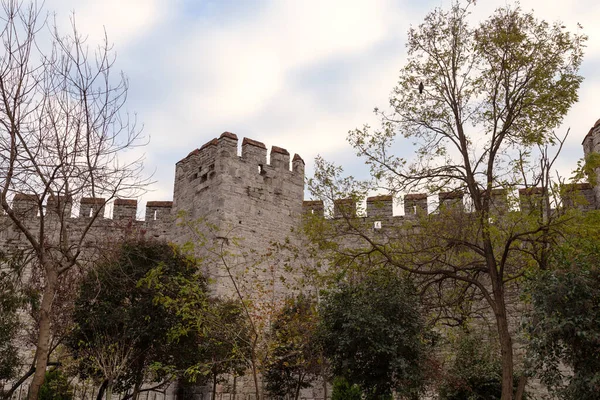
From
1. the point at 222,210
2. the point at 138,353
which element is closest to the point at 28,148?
the point at 138,353

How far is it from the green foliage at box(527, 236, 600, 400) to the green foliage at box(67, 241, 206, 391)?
700cm

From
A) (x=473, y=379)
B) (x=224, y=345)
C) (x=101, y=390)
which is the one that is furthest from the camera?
(x=473, y=379)

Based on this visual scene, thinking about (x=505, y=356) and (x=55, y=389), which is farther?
(x=55, y=389)

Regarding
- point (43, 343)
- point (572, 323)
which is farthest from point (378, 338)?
point (43, 343)

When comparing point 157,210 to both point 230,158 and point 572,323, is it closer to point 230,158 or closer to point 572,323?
point 230,158

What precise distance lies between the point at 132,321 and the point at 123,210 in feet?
21.4

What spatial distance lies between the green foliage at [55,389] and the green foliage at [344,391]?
6924mm

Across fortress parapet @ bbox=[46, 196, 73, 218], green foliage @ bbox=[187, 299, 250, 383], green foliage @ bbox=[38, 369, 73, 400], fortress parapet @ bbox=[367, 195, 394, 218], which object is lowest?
green foliage @ bbox=[38, 369, 73, 400]

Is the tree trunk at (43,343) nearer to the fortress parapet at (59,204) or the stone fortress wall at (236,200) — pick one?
the fortress parapet at (59,204)

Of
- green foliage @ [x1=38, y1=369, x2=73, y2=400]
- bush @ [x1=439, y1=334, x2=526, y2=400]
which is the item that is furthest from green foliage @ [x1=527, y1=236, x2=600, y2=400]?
green foliage @ [x1=38, y1=369, x2=73, y2=400]

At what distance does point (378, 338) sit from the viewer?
36.4ft

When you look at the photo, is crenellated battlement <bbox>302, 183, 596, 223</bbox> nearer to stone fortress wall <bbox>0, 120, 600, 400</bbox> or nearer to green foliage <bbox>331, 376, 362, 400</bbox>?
stone fortress wall <bbox>0, 120, 600, 400</bbox>

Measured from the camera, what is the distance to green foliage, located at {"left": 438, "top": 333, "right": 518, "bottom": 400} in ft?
44.8

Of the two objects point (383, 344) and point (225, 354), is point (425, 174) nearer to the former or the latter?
point (383, 344)
